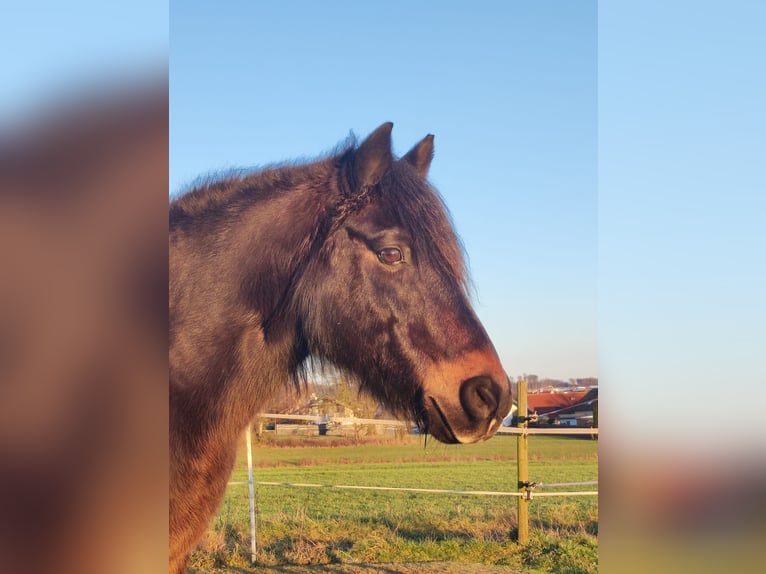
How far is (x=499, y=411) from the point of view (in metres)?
1.51

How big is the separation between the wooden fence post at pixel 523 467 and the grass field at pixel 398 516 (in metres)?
0.10

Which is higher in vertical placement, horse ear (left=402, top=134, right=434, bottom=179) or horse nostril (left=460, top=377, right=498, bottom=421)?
horse ear (left=402, top=134, right=434, bottom=179)

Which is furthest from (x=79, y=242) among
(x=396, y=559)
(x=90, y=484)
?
(x=396, y=559)

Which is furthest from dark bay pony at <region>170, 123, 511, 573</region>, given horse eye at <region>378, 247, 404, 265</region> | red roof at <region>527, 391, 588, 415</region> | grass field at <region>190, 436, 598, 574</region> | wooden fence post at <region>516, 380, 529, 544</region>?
wooden fence post at <region>516, 380, 529, 544</region>

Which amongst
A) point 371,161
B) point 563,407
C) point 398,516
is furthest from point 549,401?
point 371,161

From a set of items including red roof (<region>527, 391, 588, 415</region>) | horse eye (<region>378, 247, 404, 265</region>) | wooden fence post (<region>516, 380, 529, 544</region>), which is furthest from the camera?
wooden fence post (<region>516, 380, 529, 544</region>)

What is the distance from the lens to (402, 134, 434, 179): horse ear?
1917 mm

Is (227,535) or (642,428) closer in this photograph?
(642,428)

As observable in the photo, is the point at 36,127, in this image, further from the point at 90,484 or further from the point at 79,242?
the point at 90,484

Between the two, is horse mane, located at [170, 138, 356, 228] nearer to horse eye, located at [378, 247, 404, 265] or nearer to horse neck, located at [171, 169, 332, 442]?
horse neck, located at [171, 169, 332, 442]

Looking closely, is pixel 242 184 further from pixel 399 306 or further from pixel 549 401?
pixel 549 401

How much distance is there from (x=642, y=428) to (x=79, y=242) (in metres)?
0.56

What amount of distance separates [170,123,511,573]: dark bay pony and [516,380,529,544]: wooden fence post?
2.80 m

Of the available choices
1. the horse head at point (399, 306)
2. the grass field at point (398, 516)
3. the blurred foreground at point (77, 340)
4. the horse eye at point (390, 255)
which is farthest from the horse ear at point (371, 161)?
the grass field at point (398, 516)
